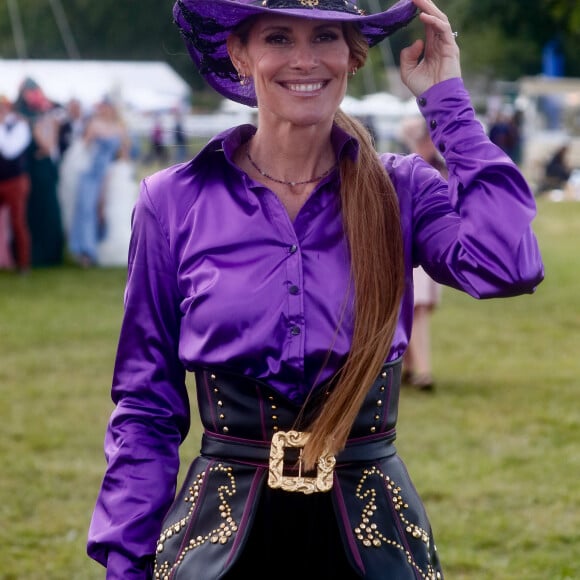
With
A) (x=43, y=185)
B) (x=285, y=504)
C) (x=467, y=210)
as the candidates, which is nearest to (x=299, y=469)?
(x=285, y=504)

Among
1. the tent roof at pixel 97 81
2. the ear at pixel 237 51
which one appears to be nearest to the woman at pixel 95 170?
the tent roof at pixel 97 81

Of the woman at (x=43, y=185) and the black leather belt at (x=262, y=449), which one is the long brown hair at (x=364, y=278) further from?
the woman at (x=43, y=185)

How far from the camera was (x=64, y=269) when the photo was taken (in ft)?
53.3

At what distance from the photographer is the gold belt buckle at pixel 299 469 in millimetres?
2414

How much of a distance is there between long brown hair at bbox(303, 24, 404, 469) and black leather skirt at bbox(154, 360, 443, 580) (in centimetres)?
5

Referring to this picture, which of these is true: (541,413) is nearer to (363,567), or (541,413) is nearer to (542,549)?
(542,549)

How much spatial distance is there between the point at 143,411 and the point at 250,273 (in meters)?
0.37

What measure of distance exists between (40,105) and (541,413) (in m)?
10.0

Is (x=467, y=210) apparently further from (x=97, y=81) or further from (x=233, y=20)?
(x=97, y=81)

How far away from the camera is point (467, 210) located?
249cm

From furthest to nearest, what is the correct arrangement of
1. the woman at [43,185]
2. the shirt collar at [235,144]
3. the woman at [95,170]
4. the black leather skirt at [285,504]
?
1. the woman at [95,170]
2. the woman at [43,185]
3. the shirt collar at [235,144]
4. the black leather skirt at [285,504]

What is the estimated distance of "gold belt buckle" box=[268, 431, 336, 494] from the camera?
2.41 metres

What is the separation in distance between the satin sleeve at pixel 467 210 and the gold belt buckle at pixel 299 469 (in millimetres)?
433

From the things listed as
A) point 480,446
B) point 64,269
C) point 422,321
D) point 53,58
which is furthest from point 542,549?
point 53,58
